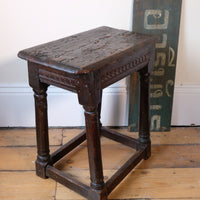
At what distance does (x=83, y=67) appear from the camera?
1.17 m

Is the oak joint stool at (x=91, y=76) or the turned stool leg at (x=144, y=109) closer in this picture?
the oak joint stool at (x=91, y=76)

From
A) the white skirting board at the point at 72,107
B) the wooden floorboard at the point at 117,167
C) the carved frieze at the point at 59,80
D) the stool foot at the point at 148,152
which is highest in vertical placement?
the carved frieze at the point at 59,80

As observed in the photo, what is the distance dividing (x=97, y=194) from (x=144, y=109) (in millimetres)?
451

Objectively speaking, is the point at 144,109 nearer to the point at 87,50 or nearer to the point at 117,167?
the point at 117,167

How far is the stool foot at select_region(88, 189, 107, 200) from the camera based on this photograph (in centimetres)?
140

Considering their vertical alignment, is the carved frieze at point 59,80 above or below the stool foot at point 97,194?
above

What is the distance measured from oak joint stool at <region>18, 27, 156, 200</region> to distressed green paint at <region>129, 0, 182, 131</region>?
0.23 m

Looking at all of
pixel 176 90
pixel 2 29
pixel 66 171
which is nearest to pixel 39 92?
pixel 66 171

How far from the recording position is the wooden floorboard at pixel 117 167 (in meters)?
1.51

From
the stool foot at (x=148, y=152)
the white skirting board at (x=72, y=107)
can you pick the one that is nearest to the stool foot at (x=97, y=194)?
the stool foot at (x=148, y=152)

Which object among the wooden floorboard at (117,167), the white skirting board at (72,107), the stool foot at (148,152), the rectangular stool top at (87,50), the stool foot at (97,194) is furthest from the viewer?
the white skirting board at (72,107)

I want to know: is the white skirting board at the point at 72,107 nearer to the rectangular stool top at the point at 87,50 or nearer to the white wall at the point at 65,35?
the white wall at the point at 65,35

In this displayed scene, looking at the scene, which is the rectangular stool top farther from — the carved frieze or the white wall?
the white wall

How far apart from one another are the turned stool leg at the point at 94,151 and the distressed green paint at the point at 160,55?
0.59 m
